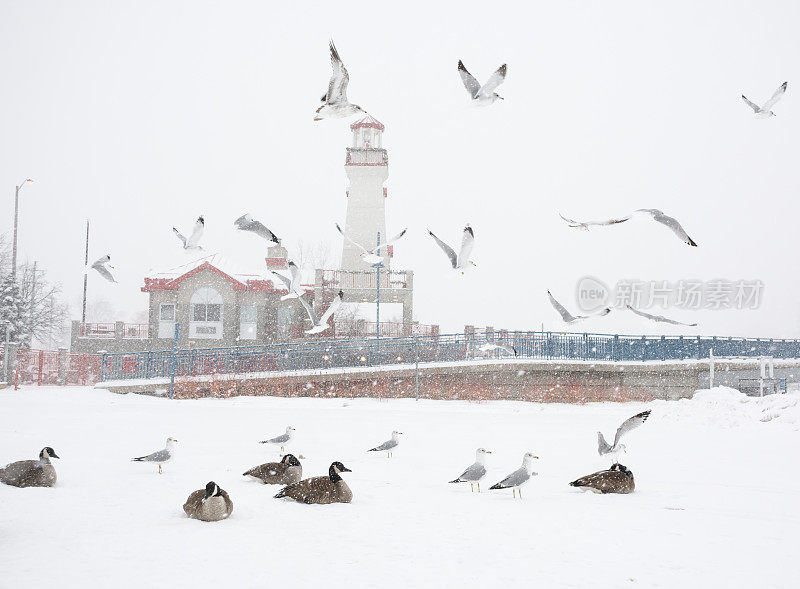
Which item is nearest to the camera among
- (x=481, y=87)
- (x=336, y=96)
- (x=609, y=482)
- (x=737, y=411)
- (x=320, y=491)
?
(x=320, y=491)

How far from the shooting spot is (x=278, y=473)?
354 inches

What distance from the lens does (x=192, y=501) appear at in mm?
6961

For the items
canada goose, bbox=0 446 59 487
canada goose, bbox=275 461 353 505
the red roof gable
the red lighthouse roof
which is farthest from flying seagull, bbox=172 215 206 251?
the red lighthouse roof

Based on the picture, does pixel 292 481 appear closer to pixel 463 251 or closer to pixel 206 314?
pixel 463 251

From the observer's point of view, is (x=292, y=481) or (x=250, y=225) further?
(x=250, y=225)

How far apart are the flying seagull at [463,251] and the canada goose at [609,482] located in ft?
13.8

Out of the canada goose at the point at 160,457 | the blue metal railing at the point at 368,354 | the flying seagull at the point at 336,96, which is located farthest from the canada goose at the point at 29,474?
the blue metal railing at the point at 368,354

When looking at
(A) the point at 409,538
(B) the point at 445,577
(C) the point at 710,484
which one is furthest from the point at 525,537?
(C) the point at 710,484

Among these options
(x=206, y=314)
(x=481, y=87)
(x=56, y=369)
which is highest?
(x=481, y=87)

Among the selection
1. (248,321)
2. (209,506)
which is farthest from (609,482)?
(248,321)

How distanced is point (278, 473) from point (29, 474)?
9.81 feet

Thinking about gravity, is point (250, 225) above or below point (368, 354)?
above

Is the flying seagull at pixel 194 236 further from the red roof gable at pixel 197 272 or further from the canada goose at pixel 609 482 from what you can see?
the red roof gable at pixel 197 272

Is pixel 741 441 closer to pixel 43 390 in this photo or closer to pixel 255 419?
pixel 255 419
